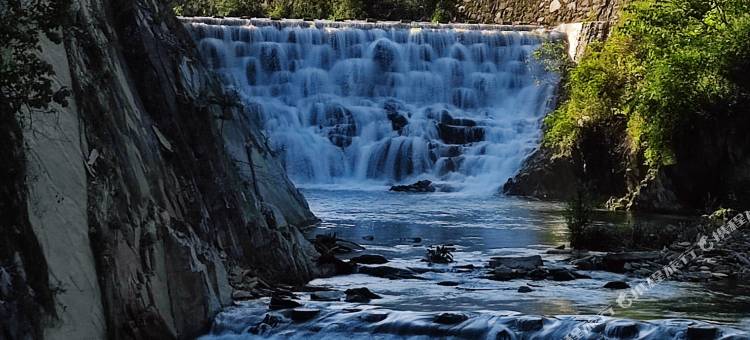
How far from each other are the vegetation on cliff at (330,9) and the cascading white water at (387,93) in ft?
29.7

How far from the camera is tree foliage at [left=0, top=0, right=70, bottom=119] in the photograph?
993 cm

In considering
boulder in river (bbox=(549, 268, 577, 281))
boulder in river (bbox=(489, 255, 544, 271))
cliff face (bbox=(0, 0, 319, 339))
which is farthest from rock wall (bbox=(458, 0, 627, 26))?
cliff face (bbox=(0, 0, 319, 339))

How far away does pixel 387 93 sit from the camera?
138 ft

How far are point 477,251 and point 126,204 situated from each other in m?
9.06

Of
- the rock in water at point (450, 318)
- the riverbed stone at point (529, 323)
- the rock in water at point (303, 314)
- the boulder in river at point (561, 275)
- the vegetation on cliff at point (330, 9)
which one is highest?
the vegetation on cliff at point (330, 9)

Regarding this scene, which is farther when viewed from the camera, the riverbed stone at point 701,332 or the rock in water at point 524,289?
the rock in water at point 524,289

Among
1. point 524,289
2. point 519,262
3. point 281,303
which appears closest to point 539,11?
point 519,262

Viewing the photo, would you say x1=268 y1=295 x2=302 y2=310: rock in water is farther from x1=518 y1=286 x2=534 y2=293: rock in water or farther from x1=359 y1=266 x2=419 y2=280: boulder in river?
x1=359 y1=266 x2=419 y2=280: boulder in river

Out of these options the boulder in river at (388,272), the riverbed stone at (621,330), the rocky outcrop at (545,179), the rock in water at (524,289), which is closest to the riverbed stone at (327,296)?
the boulder in river at (388,272)

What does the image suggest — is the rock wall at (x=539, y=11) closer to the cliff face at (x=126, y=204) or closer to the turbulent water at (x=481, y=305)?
the turbulent water at (x=481, y=305)

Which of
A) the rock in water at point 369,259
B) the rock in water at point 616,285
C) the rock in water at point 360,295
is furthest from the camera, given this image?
the rock in water at point 369,259

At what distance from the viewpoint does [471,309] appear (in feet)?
43.9

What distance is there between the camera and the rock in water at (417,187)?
3534cm

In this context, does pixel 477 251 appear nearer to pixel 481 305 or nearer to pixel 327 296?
pixel 481 305
